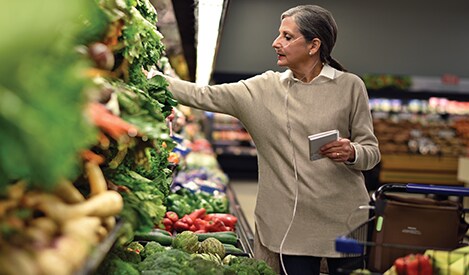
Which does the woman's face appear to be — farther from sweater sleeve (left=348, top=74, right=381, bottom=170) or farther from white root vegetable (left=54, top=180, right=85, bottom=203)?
white root vegetable (left=54, top=180, right=85, bottom=203)

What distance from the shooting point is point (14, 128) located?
1256mm

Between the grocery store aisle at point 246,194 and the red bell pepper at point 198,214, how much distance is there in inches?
187

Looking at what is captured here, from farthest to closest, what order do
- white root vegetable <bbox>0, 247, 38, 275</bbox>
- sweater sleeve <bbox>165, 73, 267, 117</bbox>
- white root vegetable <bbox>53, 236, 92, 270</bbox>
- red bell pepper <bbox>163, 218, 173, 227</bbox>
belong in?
red bell pepper <bbox>163, 218, 173, 227</bbox> → sweater sleeve <bbox>165, 73, 267, 117</bbox> → white root vegetable <bbox>53, 236, 92, 270</bbox> → white root vegetable <bbox>0, 247, 38, 275</bbox>

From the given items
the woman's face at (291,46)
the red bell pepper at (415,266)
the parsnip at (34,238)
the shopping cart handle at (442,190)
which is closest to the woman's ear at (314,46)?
the woman's face at (291,46)

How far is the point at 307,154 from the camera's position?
3.66 meters

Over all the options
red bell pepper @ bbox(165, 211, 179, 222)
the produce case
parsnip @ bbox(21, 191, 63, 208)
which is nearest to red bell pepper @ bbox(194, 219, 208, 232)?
red bell pepper @ bbox(165, 211, 179, 222)

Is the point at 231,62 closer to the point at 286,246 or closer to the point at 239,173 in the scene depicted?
the point at 239,173

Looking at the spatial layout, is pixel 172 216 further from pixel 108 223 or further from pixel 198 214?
pixel 108 223

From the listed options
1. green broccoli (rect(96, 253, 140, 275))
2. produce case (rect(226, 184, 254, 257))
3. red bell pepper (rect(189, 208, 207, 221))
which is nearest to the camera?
green broccoli (rect(96, 253, 140, 275))

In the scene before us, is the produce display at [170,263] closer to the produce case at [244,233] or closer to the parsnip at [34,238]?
the produce case at [244,233]

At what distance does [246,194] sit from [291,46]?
10.2 metres

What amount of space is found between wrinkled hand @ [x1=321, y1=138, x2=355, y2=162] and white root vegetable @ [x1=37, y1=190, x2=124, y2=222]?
60.2 inches

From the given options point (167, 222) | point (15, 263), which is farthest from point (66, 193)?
point (167, 222)

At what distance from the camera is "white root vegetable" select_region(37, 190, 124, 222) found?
1.62 m
